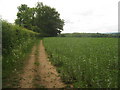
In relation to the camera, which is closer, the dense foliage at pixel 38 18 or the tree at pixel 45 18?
the dense foliage at pixel 38 18

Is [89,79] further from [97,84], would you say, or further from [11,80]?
[11,80]

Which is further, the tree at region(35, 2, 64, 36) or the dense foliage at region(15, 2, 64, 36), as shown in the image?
the tree at region(35, 2, 64, 36)

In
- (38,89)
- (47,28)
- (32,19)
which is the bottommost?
(38,89)

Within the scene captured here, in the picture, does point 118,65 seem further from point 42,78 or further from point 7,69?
point 7,69

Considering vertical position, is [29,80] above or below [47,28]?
below

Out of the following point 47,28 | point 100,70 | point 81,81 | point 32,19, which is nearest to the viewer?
point 81,81

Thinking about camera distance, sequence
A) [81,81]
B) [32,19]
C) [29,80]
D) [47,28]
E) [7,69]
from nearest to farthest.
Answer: [81,81], [29,80], [7,69], [32,19], [47,28]

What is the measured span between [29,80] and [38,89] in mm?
878

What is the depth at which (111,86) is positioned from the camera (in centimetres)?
376

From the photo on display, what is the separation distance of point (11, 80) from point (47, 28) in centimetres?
5148

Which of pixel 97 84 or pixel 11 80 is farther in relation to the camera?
pixel 11 80

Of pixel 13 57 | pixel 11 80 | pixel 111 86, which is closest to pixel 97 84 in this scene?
pixel 111 86

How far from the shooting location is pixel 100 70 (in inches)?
205

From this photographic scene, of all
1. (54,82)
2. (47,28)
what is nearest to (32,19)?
(47,28)
